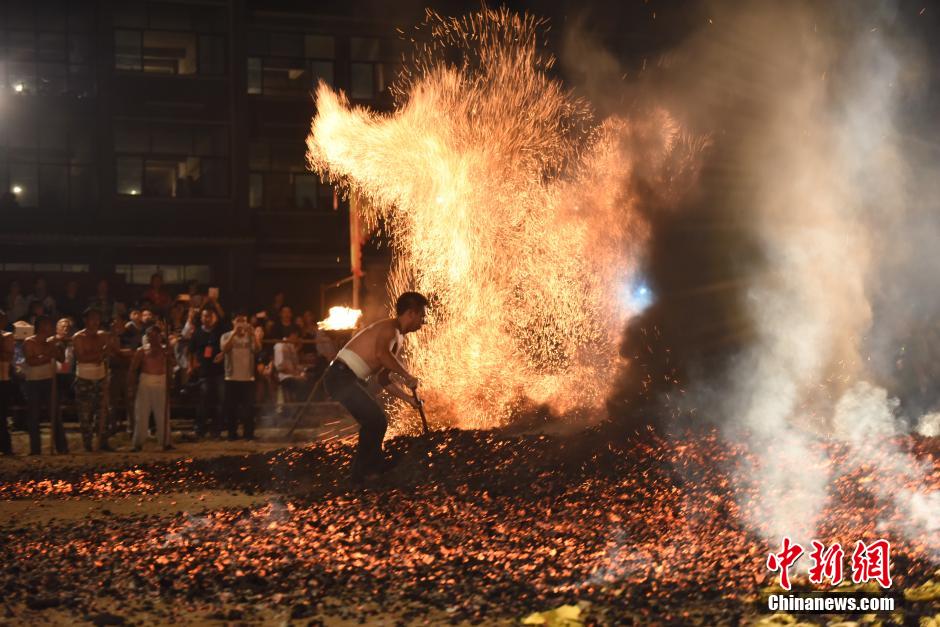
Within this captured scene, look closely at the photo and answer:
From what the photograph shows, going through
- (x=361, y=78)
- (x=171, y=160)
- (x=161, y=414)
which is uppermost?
(x=361, y=78)

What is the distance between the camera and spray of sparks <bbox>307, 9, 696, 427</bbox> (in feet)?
47.4

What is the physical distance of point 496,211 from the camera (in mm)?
15164

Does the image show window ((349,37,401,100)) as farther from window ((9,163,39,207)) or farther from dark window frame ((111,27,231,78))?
window ((9,163,39,207))

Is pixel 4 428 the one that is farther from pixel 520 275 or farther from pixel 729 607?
pixel 729 607

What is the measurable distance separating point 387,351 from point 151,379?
6.44 metres

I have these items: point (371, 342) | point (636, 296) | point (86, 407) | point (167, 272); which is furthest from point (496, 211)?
point (167, 272)

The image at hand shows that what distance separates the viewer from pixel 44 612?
259 inches

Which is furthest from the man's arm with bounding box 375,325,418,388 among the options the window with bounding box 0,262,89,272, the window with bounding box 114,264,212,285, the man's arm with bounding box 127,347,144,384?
the window with bounding box 0,262,89,272

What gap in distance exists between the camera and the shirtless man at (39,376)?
15062 mm

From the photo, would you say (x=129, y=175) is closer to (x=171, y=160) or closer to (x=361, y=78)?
(x=171, y=160)

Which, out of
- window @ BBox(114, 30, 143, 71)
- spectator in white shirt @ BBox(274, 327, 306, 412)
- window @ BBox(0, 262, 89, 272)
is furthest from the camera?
window @ BBox(114, 30, 143, 71)

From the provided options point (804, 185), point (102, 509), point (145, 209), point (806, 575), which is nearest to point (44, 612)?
point (102, 509)

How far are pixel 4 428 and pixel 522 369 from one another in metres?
7.34

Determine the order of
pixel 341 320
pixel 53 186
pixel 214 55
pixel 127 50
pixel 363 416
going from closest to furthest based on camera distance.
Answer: pixel 363 416 → pixel 341 320 → pixel 53 186 → pixel 127 50 → pixel 214 55
